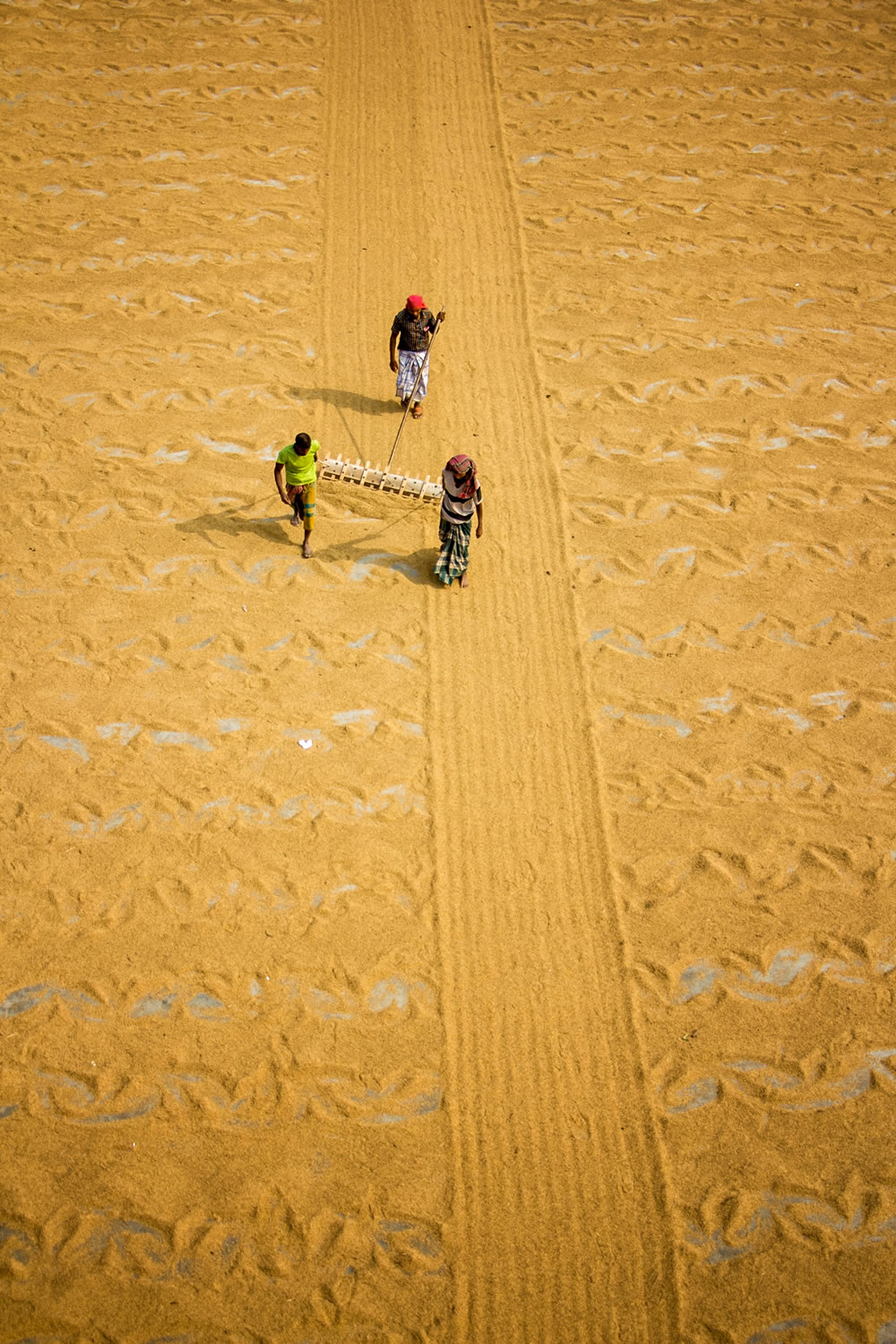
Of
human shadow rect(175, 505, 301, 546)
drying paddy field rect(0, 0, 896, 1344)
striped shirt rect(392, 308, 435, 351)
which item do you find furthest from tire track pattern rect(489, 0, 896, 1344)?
human shadow rect(175, 505, 301, 546)

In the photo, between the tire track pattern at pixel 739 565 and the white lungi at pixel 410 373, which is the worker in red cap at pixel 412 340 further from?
the tire track pattern at pixel 739 565

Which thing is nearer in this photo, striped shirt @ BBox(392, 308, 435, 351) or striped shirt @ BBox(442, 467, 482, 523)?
striped shirt @ BBox(442, 467, 482, 523)

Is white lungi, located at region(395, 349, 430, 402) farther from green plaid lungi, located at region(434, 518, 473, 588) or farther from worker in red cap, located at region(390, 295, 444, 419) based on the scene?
green plaid lungi, located at region(434, 518, 473, 588)

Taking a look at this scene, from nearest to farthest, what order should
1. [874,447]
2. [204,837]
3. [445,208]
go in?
1. [204,837]
2. [874,447]
3. [445,208]

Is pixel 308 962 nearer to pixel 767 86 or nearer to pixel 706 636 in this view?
pixel 706 636

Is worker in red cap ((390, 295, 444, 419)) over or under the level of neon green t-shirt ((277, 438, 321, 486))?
A: over

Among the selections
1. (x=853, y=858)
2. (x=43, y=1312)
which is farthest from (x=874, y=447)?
(x=43, y=1312)
